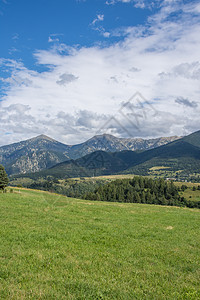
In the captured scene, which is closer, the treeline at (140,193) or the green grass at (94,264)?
the green grass at (94,264)

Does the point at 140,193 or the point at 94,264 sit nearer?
the point at 94,264

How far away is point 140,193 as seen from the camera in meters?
110

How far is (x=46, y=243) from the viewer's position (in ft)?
38.2

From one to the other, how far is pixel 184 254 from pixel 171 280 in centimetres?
402

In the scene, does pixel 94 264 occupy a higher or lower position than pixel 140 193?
higher

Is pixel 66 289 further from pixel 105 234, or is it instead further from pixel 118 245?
pixel 105 234

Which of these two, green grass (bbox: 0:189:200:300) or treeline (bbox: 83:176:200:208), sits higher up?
green grass (bbox: 0:189:200:300)

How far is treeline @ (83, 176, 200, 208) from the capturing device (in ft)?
335

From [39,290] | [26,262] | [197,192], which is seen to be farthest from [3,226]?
[197,192]

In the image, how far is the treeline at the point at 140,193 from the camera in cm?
10200

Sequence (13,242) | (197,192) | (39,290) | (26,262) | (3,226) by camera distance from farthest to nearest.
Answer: (197,192), (3,226), (13,242), (26,262), (39,290)

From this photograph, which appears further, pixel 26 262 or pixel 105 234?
pixel 105 234

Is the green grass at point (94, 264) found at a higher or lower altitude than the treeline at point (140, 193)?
higher

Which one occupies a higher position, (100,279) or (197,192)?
(100,279)
